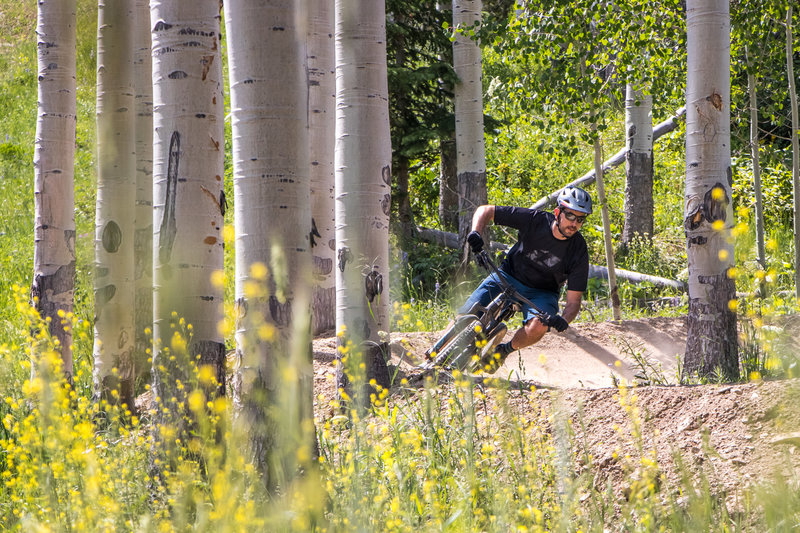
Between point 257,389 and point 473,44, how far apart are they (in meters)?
8.03

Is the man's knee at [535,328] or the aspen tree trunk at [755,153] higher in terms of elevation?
the aspen tree trunk at [755,153]

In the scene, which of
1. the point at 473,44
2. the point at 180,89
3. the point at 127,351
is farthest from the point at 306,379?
the point at 473,44

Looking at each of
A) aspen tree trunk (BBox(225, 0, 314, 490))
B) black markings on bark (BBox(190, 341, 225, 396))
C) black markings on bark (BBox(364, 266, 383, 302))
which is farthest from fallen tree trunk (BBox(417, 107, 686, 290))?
black markings on bark (BBox(190, 341, 225, 396))

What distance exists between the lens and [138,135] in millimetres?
6281

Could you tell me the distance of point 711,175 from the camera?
536 centimetres

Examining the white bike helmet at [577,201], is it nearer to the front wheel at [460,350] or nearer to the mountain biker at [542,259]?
the mountain biker at [542,259]

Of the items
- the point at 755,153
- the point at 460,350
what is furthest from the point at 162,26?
the point at 755,153

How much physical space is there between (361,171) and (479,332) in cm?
146

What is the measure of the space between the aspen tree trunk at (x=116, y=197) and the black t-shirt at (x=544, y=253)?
306 centimetres

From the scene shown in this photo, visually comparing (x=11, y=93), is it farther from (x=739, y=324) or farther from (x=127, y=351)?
(x=739, y=324)

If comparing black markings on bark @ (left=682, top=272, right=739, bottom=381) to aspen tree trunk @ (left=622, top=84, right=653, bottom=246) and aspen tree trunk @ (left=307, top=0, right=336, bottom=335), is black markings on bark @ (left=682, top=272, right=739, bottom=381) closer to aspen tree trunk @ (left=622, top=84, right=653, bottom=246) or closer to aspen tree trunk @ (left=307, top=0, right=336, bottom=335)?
aspen tree trunk @ (left=307, top=0, right=336, bottom=335)

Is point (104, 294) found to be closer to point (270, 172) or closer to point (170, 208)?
point (170, 208)

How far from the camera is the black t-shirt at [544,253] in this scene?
250 inches

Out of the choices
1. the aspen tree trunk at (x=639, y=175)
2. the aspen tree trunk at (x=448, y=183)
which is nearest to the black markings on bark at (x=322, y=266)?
the aspen tree trunk at (x=448, y=183)
